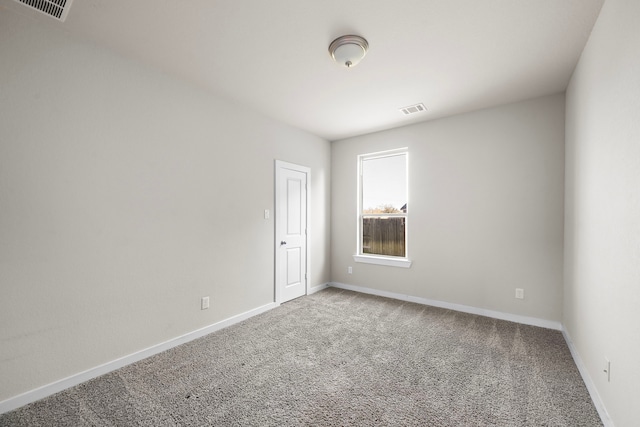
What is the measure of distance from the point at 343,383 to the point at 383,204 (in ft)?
9.64

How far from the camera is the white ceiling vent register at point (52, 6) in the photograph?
5.84 ft

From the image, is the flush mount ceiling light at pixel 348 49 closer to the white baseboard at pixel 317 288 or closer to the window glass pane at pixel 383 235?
the window glass pane at pixel 383 235

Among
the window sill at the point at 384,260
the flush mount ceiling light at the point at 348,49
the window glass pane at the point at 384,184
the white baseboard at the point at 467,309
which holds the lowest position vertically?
the white baseboard at the point at 467,309

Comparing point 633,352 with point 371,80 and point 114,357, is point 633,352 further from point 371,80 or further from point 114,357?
point 114,357

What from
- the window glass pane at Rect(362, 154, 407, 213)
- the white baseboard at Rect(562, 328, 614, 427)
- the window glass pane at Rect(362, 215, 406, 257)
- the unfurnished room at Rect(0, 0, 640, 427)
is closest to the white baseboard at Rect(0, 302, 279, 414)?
the unfurnished room at Rect(0, 0, 640, 427)

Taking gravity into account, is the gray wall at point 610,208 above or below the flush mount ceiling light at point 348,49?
→ below

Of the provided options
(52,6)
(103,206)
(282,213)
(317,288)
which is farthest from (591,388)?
(52,6)

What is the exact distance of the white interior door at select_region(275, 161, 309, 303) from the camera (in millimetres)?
3971

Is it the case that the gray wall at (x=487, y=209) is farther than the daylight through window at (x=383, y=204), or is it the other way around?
the daylight through window at (x=383, y=204)

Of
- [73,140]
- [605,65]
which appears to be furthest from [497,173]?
[73,140]

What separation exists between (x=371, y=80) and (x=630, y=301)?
99.2 inches

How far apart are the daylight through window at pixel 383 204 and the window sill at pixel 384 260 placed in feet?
0.33

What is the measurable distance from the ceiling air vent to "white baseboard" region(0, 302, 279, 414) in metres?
3.34

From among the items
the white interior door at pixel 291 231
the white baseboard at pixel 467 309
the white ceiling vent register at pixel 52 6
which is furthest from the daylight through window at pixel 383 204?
the white ceiling vent register at pixel 52 6
